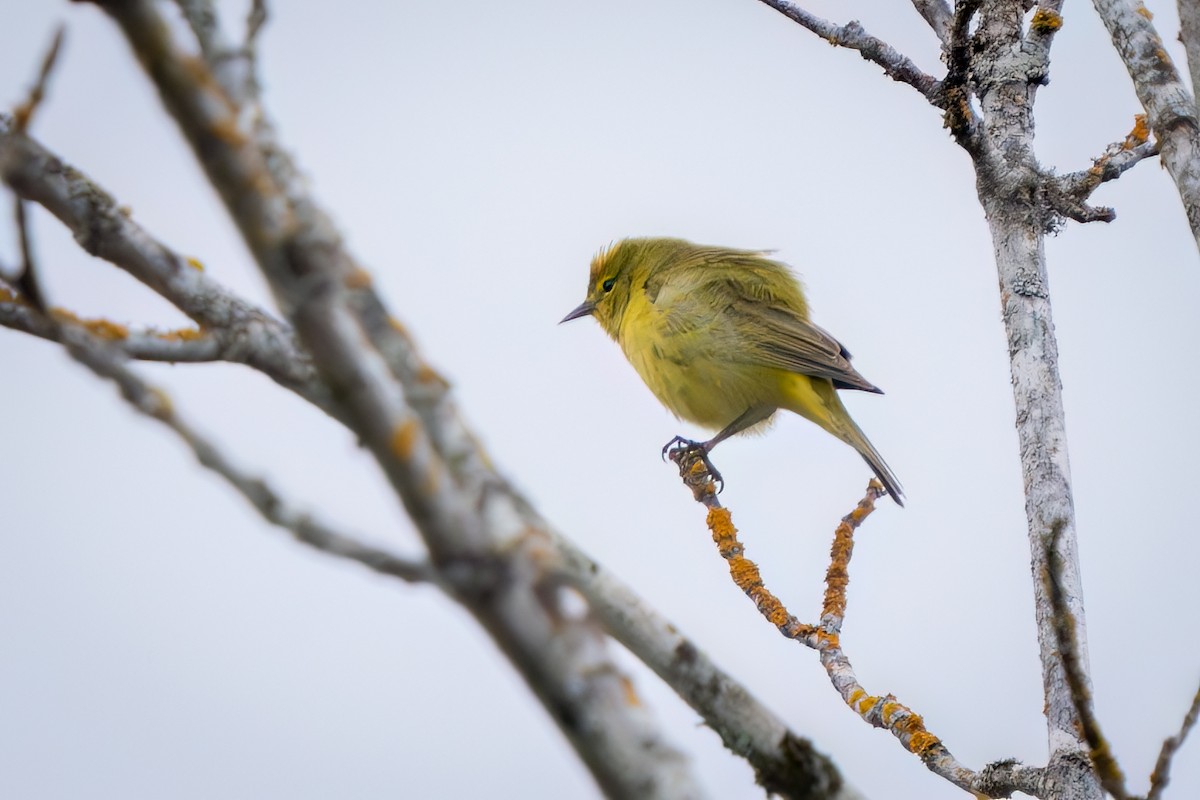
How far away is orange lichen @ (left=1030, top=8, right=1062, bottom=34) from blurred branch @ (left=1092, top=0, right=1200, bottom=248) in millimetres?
828

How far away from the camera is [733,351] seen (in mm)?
7254

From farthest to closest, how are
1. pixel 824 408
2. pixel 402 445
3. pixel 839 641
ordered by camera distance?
1. pixel 824 408
2. pixel 839 641
3. pixel 402 445

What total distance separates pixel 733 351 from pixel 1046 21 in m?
3.16

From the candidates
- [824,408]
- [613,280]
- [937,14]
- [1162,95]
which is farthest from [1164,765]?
[613,280]

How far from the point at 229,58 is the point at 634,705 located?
0.88 metres

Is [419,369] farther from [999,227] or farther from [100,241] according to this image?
[999,227]

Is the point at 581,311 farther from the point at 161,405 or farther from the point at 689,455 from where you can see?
the point at 161,405

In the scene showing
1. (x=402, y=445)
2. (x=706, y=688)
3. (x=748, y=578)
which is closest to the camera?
(x=402, y=445)

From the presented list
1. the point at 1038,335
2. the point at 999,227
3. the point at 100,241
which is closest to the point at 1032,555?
the point at 1038,335

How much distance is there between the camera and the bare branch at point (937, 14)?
14.3 feet

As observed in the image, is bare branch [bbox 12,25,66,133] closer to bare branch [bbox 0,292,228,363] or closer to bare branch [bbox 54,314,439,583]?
bare branch [bbox 54,314,439,583]

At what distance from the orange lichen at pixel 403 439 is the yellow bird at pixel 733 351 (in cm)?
554

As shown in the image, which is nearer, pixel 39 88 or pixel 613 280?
pixel 39 88

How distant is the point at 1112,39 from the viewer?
3.41m
